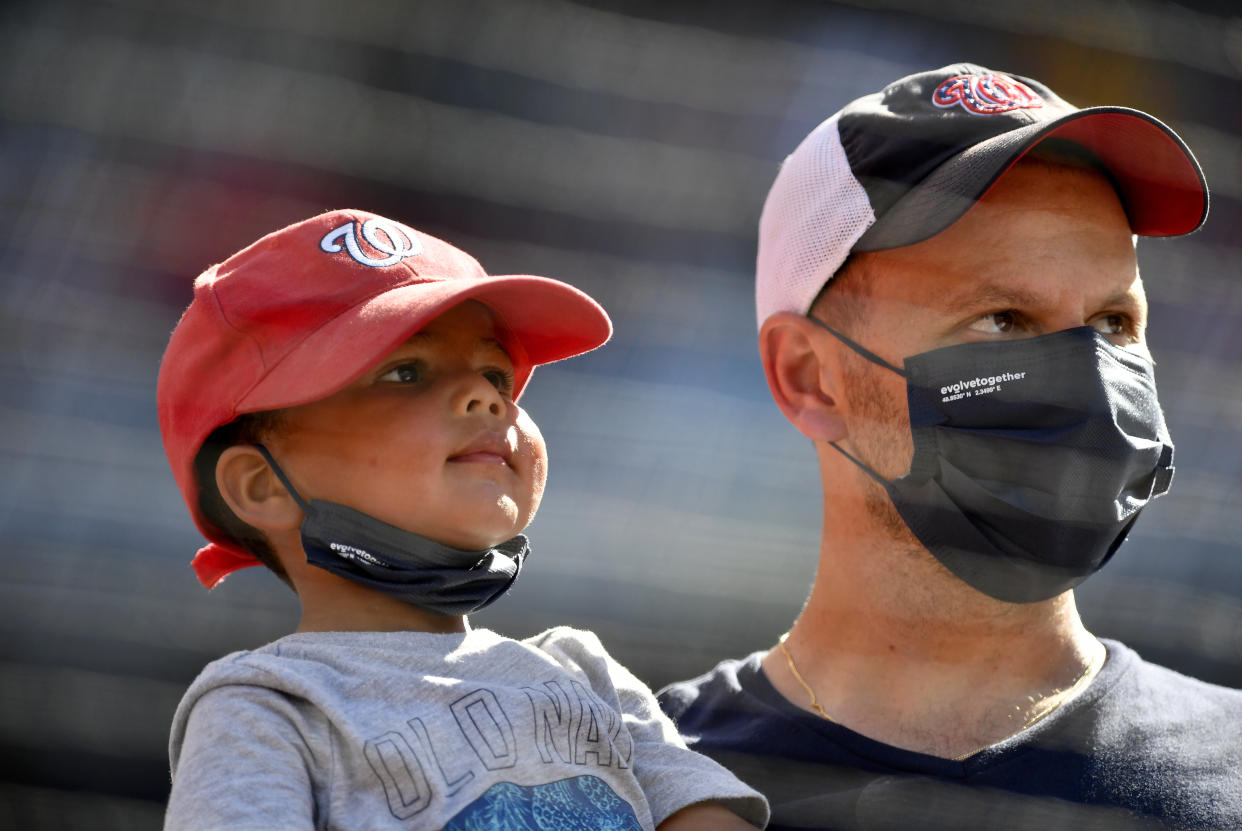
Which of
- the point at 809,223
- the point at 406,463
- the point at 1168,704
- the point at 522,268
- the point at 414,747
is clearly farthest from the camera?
the point at 522,268

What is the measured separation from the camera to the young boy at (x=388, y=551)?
1269mm

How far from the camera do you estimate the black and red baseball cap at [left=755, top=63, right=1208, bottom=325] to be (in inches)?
71.3

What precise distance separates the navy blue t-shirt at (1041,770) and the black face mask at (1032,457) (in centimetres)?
19

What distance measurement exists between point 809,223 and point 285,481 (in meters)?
0.89

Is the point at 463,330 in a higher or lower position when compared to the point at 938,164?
lower

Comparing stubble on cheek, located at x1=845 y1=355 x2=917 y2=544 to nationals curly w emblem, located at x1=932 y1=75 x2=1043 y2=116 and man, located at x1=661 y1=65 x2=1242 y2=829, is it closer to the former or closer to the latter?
man, located at x1=661 y1=65 x2=1242 y2=829

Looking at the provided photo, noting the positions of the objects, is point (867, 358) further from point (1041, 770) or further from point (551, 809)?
point (551, 809)

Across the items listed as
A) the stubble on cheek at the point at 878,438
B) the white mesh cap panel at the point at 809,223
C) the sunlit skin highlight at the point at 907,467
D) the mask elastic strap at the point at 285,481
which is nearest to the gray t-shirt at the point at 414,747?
the mask elastic strap at the point at 285,481

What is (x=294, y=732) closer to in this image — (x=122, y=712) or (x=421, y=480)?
(x=421, y=480)

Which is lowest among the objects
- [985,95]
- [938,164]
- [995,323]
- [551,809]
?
[551,809]

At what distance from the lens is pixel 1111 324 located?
1.82 metres

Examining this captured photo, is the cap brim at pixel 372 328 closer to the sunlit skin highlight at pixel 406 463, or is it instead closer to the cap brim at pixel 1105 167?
the sunlit skin highlight at pixel 406 463

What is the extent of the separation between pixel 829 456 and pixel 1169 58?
5.79ft

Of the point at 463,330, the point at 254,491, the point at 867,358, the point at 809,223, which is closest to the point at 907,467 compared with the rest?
the point at 867,358
